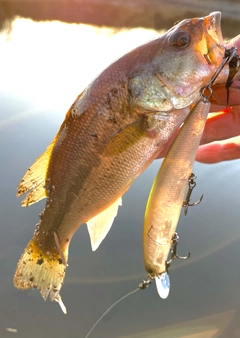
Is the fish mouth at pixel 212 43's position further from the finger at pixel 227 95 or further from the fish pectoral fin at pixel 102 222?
the fish pectoral fin at pixel 102 222

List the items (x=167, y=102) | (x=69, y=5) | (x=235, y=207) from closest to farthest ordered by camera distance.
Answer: (x=167, y=102) < (x=235, y=207) < (x=69, y=5)

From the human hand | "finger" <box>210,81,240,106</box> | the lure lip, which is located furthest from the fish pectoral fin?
"finger" <box>210,81,240,106</box>

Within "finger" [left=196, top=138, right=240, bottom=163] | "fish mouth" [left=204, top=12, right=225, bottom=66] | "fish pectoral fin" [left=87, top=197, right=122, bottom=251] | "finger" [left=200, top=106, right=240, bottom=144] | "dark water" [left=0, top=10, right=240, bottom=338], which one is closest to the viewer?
"fish mouth" [left=204, top=12, right=225, bottom=66]

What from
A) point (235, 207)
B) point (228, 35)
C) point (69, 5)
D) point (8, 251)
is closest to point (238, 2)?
point (228, 35)

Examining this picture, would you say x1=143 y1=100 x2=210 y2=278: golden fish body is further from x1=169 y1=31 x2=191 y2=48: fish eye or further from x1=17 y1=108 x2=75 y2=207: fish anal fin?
x1=17 y1=108 x2=75 y2=207: fish anal fin

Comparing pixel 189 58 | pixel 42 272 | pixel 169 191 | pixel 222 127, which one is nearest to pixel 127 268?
pixel 42 272

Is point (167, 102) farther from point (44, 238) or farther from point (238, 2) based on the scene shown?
point (238, 2)

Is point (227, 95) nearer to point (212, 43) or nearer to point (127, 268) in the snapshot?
point (212, 43)
